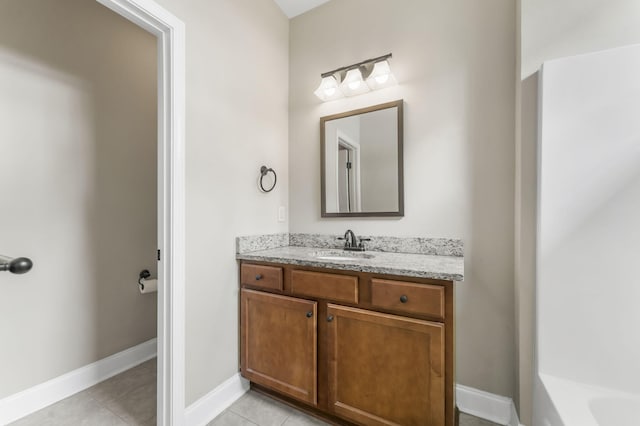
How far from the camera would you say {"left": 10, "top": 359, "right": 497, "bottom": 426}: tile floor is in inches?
57.9

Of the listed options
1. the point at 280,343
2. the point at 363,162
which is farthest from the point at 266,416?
the point at 363,162

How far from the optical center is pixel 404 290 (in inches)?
47.4

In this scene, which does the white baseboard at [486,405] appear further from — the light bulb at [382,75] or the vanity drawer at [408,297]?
the light bulb at [382,75]

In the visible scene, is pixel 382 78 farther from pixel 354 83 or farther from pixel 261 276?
pixel 261 276

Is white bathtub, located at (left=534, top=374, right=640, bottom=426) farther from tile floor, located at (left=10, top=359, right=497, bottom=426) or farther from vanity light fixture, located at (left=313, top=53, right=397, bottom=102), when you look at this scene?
vanity light fixture, located at (left=313, top=53, right=397, bottom=102)

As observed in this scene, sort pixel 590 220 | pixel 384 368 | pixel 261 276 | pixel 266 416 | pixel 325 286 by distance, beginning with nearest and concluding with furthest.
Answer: pixel 590 220
pixel 384 368
pixel 325 286
pixel 266 416
pixel 261 276

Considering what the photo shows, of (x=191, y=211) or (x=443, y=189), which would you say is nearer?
(x=191, y=211)

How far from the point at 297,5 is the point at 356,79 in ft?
2.93

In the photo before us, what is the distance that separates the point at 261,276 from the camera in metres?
1.62

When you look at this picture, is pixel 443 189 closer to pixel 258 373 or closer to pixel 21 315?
pixel 258 373

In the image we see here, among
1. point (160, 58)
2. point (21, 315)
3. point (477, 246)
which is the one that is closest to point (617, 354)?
point (477, 246)

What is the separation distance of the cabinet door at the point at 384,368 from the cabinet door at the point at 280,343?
12 centimetres

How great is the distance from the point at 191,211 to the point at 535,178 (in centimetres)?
175

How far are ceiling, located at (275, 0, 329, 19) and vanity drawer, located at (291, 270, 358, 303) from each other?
2.08 m
